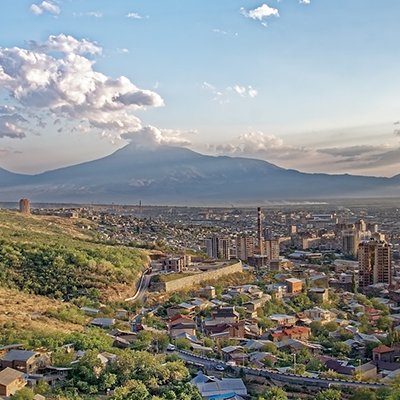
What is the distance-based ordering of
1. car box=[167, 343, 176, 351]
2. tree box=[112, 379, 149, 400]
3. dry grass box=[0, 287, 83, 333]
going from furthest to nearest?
dry grass box=[0, 287, 83, 333] < car box=[167, 343, 176, 351] < tree box=[112, 379, 149, 400]

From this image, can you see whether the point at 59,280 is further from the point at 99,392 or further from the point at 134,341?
the point at 99,392

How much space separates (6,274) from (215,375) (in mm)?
10502

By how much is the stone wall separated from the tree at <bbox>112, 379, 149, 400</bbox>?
491 inches

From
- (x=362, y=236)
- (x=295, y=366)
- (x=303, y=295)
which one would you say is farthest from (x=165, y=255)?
(x=362, y=236)

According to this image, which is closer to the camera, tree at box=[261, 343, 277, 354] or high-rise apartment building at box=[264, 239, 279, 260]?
tree at box=[261, 343, 277, 354]

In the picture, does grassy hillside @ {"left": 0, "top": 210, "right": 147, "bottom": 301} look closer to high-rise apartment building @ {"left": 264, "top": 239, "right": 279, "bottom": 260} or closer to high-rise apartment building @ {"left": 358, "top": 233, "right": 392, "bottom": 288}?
high-rise apartment building @ {"left": 358, "top": 233, "right": 392, "bottom": 288}

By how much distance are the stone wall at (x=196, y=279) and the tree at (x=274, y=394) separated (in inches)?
Answer: 482

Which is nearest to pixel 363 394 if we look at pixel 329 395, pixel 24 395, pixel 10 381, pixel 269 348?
pixel 329 395

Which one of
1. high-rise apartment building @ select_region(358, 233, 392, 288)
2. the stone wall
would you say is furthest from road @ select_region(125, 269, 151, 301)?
high-rise apartment building @ select_region(358, 233, 392, 288)

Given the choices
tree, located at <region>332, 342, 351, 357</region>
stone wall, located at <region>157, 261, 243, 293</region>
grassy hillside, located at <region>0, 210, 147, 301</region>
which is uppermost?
grassy hillside, located at <region>0, 210, 147, 301</region>

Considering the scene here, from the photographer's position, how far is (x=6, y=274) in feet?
75.3

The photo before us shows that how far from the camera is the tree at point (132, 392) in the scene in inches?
494

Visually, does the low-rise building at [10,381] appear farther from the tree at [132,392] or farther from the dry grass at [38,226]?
the dry grass at [38,226]

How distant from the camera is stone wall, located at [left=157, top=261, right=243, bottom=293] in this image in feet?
84.7
